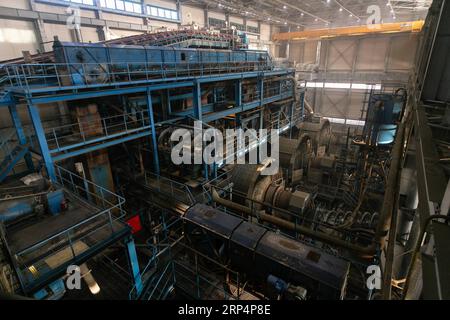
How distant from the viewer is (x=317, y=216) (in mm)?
11758

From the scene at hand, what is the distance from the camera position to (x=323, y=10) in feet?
106

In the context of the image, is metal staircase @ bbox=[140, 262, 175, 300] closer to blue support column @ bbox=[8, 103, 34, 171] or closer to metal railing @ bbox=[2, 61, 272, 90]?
blue support column @ bbox=[8, 103, 34, 171]

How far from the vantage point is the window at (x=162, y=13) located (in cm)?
1960

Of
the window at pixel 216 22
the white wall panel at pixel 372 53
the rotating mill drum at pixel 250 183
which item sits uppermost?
the window at pixel 216 22

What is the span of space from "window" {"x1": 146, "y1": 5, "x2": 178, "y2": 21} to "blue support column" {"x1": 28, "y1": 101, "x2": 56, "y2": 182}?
51.1ft

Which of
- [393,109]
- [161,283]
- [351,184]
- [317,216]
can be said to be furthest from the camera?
[351,184]

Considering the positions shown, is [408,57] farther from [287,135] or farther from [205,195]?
[205,195]

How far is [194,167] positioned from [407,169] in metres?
7.80

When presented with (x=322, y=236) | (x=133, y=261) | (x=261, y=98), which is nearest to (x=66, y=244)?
(x=133, y=261)

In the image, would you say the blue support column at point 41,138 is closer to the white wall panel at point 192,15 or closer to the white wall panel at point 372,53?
the white wall panel at point 192,15

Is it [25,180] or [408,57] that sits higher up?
[408,57]

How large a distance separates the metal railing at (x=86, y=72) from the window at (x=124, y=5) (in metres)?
8.56

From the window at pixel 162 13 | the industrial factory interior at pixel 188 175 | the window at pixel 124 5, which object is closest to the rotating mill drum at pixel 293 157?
the industrial factory interior at pixel 188 175
